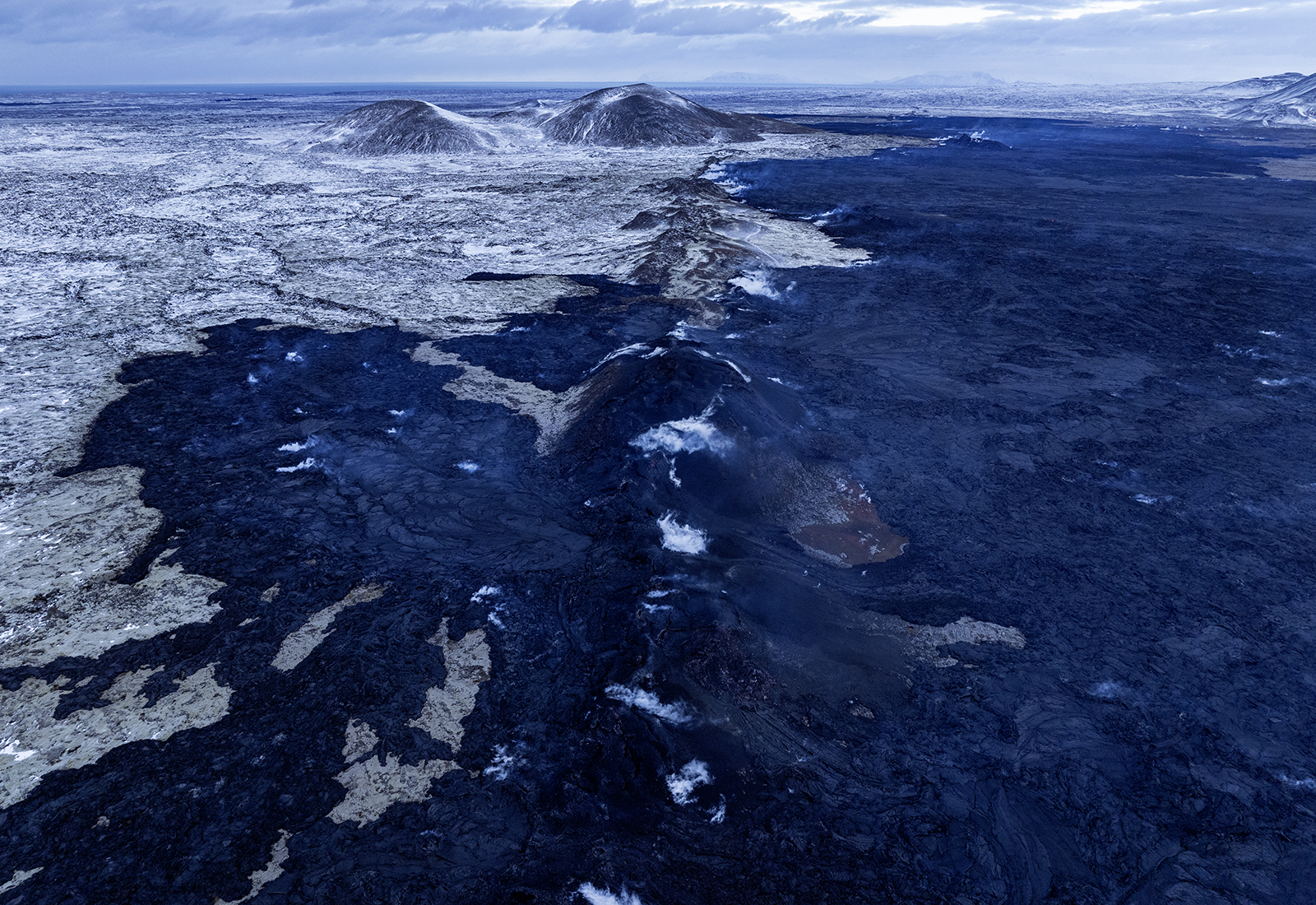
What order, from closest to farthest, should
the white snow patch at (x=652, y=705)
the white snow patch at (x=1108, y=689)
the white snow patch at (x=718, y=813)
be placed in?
the white snow patch at (x=718, y=813)
the white snow patch at (x=652, y=705)
the white snow patch at (x=1108, y=689)

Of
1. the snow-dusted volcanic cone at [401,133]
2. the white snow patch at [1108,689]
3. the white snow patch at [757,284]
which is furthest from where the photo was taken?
the snow-dusted volcanic cone at [401,133]

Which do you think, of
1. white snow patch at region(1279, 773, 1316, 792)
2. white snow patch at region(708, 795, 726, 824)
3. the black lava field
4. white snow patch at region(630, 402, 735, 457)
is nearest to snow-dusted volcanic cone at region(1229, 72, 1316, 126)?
the black lava field

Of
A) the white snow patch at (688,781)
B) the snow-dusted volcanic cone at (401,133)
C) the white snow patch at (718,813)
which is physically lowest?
the white snow patch at (718,813)

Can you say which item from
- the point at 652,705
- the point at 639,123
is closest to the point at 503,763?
the point at 652,705

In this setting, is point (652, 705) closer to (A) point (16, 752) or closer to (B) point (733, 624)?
(B) point (733, 624)

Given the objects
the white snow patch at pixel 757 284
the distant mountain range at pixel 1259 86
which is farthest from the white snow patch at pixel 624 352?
the distant mountain range at pixel 1259 86

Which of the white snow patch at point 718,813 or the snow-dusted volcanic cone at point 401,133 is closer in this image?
the white snow patch at point 718,813

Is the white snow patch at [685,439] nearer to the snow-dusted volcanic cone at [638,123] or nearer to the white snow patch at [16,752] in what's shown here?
the white snow patch at [16,752]
